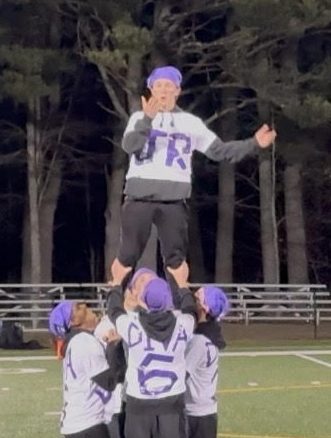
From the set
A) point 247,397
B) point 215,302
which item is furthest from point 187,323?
point 247,397

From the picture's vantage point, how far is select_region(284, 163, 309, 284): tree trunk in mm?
37500

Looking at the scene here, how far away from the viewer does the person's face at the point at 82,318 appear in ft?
33.9

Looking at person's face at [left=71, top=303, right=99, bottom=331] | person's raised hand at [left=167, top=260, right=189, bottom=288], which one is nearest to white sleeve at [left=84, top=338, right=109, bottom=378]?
person's face at [left=71, top=303, right=99, bottom=331]

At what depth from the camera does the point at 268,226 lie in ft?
121

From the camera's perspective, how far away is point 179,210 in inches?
460

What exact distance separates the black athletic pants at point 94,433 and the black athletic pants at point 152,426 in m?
0.29

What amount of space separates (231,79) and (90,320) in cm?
A: 2223

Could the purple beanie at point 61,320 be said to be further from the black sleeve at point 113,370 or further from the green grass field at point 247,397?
the green grass field at point 247,397

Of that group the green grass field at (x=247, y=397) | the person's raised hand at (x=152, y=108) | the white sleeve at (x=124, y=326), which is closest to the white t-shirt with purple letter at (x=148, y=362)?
the white sleeve at (x=124, y=326)

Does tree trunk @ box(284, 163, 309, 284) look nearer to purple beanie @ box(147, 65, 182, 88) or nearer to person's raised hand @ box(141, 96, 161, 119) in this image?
person's raised hand @ box(141, 96, 161, 119)

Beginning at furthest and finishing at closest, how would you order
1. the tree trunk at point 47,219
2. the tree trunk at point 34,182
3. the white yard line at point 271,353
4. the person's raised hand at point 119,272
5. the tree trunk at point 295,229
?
the tree trunk at point 295,229 → the tree trunk at point 47,219 → the tree trunk at point 34,182 → the white yard line at point 271,353 → the person's raised hand at point 119,272

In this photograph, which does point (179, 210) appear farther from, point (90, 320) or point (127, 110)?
point (127, 110)

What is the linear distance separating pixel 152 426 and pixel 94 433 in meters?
0.47

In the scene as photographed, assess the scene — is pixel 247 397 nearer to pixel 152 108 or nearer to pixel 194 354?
pixel 152 108
